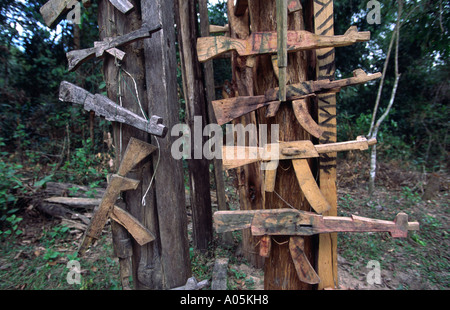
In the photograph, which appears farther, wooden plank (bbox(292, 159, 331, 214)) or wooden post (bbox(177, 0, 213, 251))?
wooden post (bbox(177, 0, 213, 251))

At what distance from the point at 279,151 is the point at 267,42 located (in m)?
0.69

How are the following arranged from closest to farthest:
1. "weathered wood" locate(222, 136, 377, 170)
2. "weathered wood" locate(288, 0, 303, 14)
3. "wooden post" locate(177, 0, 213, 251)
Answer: "weathered wood" locate(222, 136, 377, 170) < "weathered wood" locate(288, 0, 303, 14) < "wooden post" locate(177, 0, 213, 251)

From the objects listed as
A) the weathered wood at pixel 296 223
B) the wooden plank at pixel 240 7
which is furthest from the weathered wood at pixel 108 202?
the wooden plank at pixel 240 7

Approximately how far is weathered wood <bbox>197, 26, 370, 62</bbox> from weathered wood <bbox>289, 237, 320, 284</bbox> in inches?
47.8

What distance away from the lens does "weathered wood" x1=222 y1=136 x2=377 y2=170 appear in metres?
1.43

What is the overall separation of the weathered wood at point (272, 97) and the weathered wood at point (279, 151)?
0.23 m

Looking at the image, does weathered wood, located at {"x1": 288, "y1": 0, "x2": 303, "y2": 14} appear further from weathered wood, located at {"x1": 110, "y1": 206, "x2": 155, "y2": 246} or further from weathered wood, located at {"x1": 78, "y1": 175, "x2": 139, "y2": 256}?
weathered wood, located at {"x1": 110, "y1": 206, "x2": 155, "y2": 246}

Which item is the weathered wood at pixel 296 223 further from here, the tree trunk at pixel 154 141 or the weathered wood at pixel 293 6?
the weathered wood at pixel 293 6

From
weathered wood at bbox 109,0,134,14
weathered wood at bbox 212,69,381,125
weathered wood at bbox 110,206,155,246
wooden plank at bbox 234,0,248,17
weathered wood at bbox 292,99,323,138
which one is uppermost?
wooden plank at bbox 234,0,248,17

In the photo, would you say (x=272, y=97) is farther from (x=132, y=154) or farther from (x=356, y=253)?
(x=356, y=253)

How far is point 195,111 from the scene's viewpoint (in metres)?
2.79

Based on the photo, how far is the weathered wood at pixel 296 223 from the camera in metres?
1.43

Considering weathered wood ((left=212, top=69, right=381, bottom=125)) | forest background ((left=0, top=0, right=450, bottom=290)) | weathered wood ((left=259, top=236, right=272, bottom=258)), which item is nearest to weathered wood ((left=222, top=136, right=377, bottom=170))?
weathered wood ((left=212, top=69, right=381, bottom=125))

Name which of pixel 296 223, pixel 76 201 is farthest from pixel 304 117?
pixel 76 201
